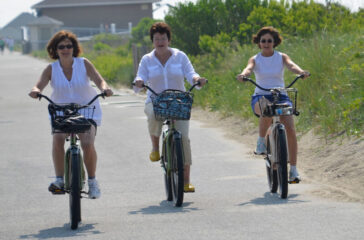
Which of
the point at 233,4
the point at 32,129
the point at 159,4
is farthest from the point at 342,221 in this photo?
the point at 159,4

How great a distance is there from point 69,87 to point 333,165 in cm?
370

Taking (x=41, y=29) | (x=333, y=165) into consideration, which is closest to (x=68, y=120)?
(x=333, y=165)

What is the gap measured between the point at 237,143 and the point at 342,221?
613 centimetres

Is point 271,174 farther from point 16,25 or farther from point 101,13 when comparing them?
point 16,25

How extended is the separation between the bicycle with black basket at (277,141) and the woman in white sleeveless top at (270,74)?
0.13 meters

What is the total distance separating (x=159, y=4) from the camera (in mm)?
95750

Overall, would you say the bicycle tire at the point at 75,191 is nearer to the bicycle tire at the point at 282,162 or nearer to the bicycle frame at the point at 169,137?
the bicycle frame at the point at 169,137

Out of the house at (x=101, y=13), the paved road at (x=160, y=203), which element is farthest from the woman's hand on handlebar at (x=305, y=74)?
the house at (x=101, y=13)

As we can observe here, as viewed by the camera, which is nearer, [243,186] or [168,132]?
[168,132]

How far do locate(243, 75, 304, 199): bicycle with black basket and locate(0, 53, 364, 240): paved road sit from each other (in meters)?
0.16

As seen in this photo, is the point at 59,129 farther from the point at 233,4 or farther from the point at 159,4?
the point at 159,4

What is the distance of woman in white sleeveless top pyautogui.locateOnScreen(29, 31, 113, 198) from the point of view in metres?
7.64

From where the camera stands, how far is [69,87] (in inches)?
302

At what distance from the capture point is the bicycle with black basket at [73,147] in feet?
23.5
